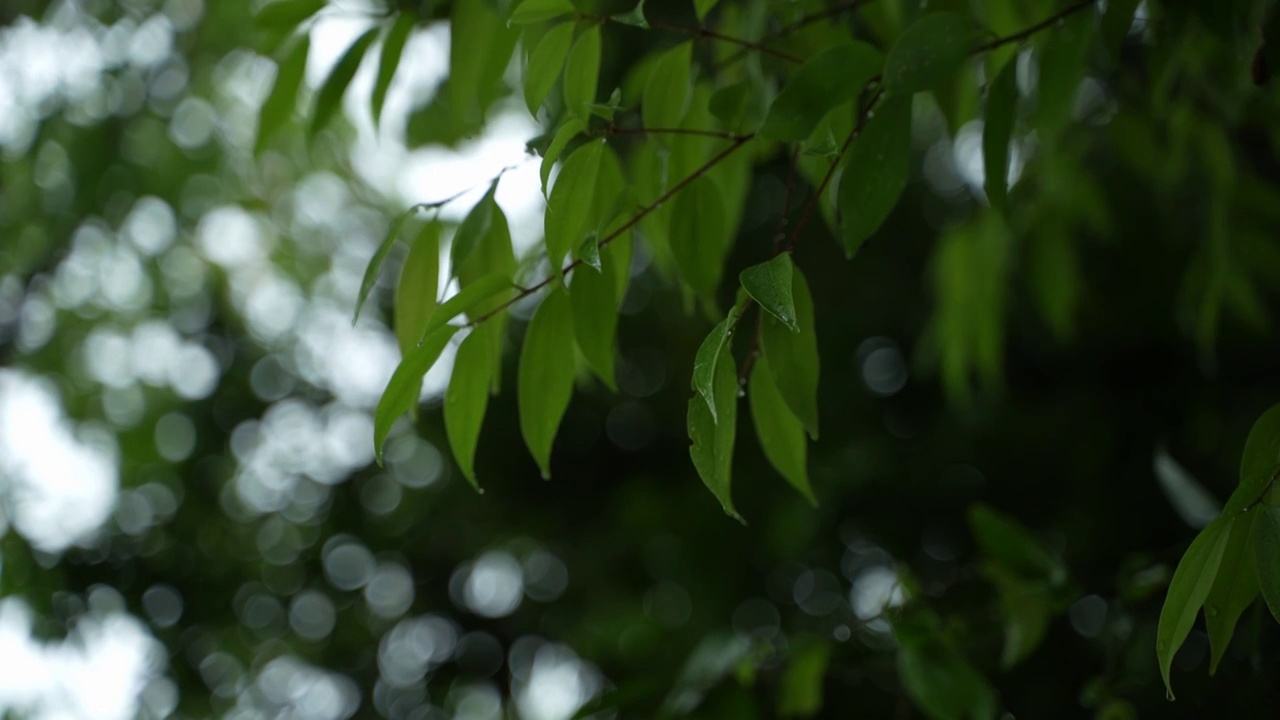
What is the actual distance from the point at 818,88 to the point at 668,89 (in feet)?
0.36

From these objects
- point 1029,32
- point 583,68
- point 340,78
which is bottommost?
point 1029,32

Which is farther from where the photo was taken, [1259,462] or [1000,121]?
[1000,121]

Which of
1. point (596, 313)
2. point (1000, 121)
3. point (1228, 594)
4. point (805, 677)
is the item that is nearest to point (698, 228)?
point (596, 313)

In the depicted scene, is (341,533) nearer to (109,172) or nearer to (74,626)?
(74,626)

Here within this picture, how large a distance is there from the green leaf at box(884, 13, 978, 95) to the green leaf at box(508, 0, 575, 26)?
0.15m

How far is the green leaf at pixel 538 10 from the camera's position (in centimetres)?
47

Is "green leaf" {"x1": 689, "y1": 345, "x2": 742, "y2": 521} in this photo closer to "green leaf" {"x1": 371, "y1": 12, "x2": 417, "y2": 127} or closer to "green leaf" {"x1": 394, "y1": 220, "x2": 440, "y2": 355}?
"green leaf" {"x1": 394, "y1": 220, "x2": 440, "y2": 355}

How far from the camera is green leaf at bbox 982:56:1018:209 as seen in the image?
0.57 meters

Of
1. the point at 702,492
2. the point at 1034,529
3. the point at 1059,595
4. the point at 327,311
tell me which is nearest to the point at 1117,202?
the point at 1034,529

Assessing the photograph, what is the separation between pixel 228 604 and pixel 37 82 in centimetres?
90

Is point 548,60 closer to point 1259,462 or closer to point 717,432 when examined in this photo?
point 717,432

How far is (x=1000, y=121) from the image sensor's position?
58cm

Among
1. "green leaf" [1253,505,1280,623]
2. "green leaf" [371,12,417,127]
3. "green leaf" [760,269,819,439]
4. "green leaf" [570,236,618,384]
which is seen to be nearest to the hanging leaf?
"green leaf" [1253,505,1280,623]

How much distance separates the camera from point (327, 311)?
6.89ft
